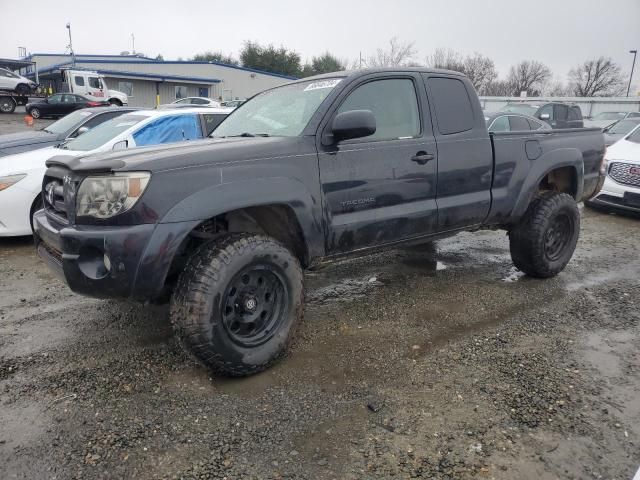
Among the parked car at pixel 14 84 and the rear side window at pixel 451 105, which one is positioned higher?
the parked car at pixel 14 84

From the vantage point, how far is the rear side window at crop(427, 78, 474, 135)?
3.92 meters

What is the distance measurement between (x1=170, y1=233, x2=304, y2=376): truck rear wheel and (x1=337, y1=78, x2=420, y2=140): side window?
122cm

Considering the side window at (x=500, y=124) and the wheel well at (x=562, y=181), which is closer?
the wheel well at (x=562, y=181)

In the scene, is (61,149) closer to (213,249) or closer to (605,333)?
(213,249)

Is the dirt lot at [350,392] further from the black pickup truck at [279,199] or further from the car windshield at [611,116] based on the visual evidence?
the car windshield at [611,116]

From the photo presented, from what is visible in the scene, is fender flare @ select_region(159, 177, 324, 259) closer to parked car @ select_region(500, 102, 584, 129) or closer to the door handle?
the door handle

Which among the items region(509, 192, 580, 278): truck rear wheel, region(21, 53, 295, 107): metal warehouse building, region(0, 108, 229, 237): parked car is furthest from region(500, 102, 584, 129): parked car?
region(21, 53, 295, 107): metal warehouse building

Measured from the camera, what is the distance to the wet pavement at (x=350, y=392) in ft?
7.40

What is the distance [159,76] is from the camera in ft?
123

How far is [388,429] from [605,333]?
7.27ft

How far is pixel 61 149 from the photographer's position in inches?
244

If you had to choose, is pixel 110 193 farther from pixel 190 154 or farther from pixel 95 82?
pixel 95 82

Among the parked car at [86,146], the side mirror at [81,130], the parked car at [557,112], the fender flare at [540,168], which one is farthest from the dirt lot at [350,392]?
the parked car at [557,112]

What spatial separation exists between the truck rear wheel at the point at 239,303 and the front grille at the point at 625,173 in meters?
7.04
